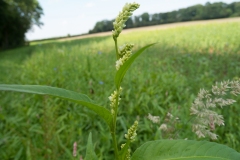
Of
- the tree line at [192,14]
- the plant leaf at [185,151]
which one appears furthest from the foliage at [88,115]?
the tree line at [192,14]

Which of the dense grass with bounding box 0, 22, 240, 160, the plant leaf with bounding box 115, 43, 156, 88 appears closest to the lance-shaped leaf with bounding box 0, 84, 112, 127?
the plant leaf with bounding box 115, 43, 156, 88

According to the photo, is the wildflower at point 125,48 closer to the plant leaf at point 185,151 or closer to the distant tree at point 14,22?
the plant leaf at point 185,151

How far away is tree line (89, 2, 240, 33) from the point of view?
105 ft

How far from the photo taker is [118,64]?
1.87ft

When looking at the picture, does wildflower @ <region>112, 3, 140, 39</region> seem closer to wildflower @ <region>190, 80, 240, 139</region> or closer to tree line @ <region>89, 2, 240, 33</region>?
wildflower @ <region>190, 80, 240, 139</region>

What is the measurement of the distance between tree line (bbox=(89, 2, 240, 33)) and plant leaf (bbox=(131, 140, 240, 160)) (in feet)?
101

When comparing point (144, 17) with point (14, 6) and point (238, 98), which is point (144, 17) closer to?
point (14, 6)

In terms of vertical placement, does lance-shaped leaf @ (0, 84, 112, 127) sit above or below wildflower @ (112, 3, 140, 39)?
below

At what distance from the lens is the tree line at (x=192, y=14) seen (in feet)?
105

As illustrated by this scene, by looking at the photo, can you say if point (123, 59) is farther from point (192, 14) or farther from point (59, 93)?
point (192, 14)

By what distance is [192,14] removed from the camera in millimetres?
34750

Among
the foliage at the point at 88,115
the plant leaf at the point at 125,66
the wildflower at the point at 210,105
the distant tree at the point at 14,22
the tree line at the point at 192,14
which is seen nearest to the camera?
the plant leaf at the point at 125,66

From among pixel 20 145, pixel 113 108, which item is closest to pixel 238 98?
pixel 20 145

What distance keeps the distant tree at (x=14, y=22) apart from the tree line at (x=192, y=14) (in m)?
11.1
